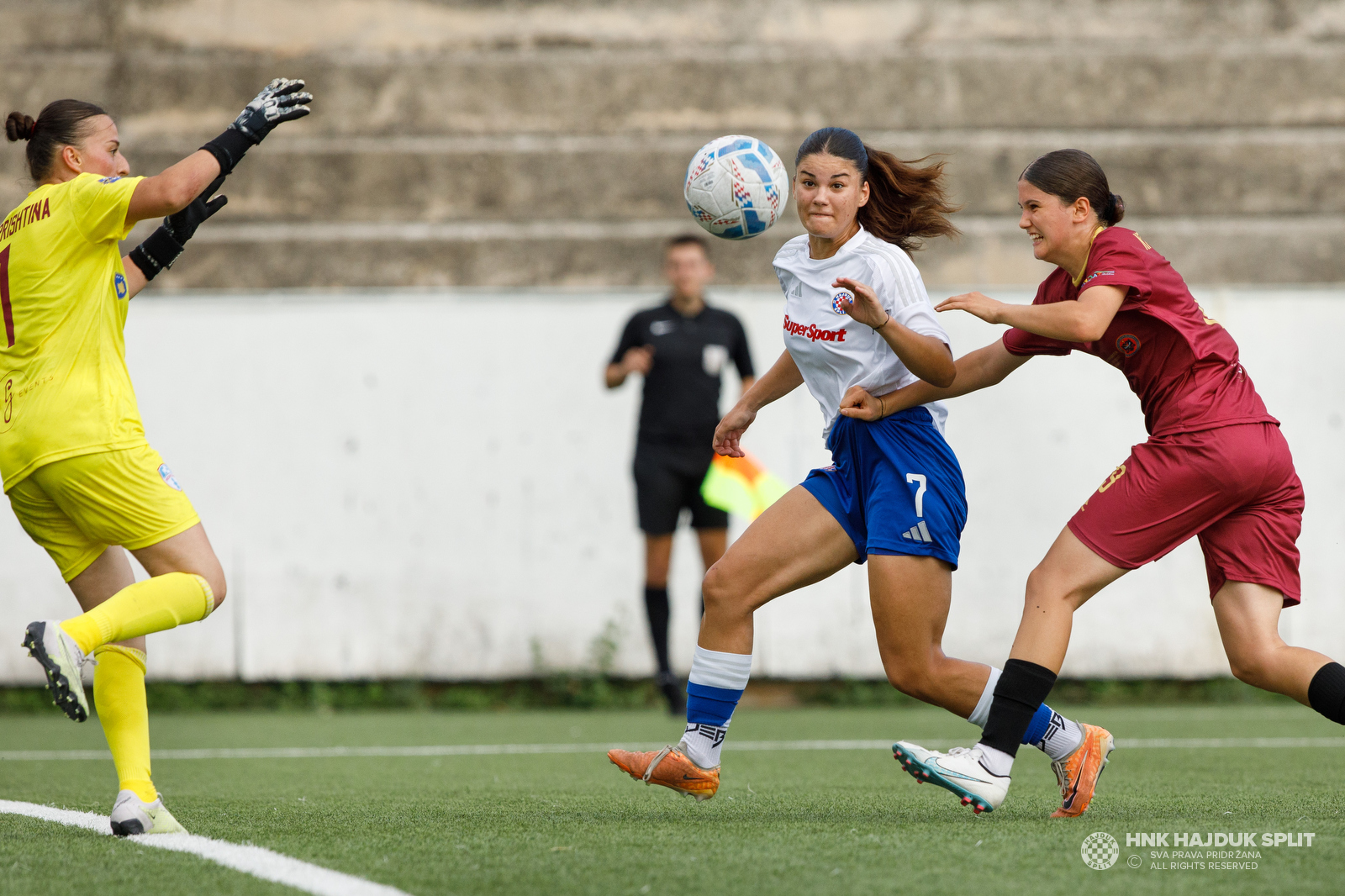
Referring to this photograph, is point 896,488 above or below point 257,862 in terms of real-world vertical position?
above

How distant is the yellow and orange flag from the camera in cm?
767

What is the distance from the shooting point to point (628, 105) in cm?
932

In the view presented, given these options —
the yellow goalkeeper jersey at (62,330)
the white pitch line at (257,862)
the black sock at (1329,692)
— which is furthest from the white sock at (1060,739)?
the yellow goalkeeper jersey at (62,330)

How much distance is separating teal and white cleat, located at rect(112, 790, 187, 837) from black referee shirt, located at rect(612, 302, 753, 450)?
4446 millimetres

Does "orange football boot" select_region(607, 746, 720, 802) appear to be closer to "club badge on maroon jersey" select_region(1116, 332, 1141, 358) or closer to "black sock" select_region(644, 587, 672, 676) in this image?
"club badge on maroon jersey" select_region(1116, 332, 1141, 358)

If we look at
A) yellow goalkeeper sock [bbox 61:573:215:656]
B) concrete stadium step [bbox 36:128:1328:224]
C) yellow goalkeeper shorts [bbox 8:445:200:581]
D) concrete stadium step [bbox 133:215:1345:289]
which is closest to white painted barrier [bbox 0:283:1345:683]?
concrete stadium step [bbox 133:215:1345:289]

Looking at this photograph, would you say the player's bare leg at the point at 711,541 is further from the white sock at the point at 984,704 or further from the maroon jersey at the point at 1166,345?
the maroon jersey at the point at 1166,345

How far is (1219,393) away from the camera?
11.7 feet

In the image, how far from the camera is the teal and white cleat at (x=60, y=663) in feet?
9.93

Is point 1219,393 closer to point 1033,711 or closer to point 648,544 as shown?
point 1033,711

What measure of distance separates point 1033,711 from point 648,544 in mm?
4245

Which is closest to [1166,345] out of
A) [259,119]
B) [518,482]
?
[259,119]

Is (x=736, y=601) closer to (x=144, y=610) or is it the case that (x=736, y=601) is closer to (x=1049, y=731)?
(x=1049, y=731)

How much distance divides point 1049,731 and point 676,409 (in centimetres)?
422
